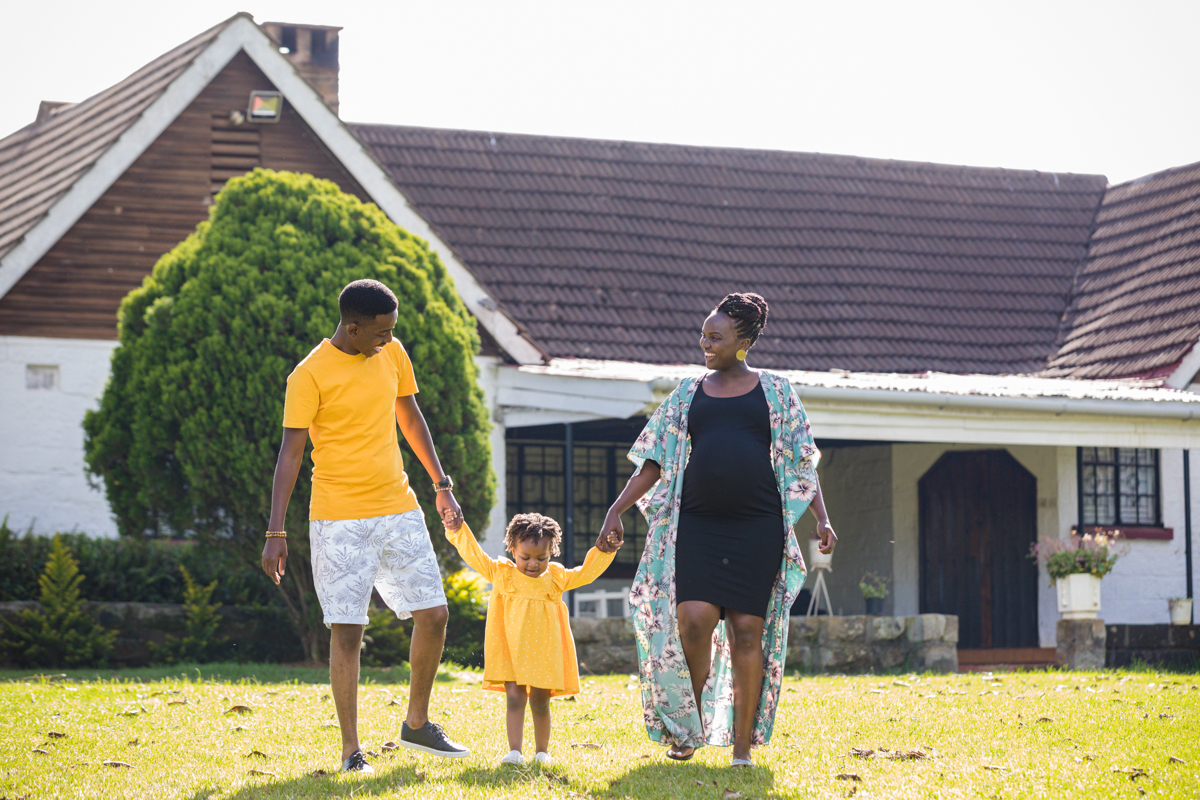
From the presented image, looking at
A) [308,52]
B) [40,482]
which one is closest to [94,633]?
[40,482]

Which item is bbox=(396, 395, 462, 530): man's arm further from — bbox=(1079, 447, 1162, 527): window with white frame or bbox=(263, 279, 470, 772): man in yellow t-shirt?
bbox=(1079, 447, 1162, 527): window with white frame

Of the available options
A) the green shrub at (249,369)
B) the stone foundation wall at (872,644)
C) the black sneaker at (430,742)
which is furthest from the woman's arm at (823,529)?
the stone foundation wall at (872,644)

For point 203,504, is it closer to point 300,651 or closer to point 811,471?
point 300,651

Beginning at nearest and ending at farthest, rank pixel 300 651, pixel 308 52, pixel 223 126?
pixel 300 651 → pixel 223 126 → pixel 308 52

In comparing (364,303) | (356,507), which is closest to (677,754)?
(356,507)

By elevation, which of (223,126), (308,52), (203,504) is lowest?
(203,504)

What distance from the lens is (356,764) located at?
502cm

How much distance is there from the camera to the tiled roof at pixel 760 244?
46.2 feet

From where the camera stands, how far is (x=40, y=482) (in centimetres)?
1184

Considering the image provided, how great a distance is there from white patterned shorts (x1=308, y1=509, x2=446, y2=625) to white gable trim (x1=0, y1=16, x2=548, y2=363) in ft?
23.5

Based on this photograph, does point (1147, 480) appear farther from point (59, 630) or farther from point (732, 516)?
point (59, 630)

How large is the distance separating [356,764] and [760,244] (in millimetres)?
11312

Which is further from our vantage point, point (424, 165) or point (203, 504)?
point (424, 165)

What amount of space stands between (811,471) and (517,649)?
140cm
